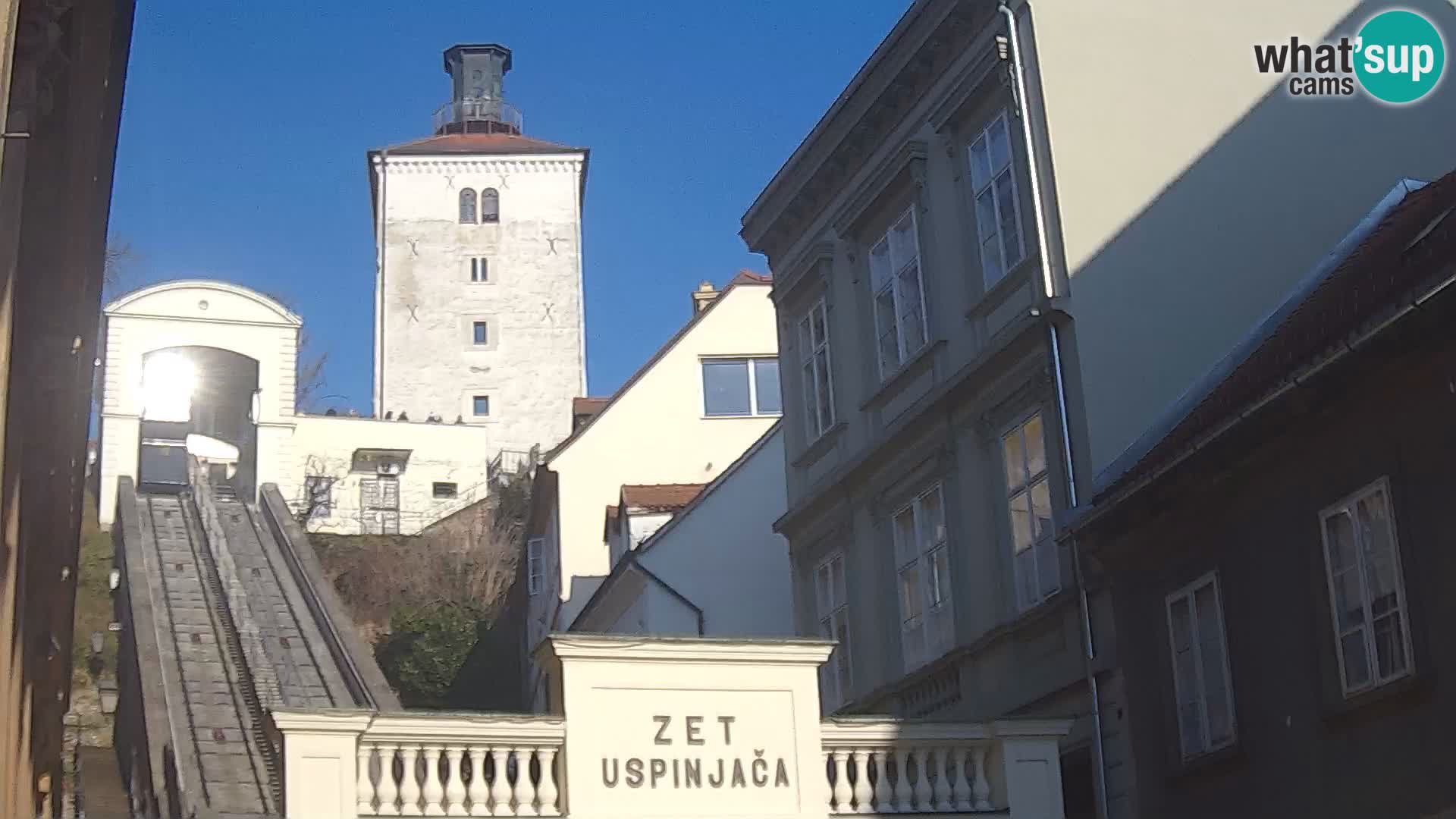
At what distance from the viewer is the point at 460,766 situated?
14539mm

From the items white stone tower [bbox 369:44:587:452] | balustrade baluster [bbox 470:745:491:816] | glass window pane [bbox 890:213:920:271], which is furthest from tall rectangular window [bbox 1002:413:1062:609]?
white stone tower [bbox 369:44:587:452]

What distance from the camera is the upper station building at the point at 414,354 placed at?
178ft

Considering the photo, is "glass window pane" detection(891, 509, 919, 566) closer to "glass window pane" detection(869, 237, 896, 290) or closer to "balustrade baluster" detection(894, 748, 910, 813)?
"glass window pane" detection(869, 237, 896, 290)

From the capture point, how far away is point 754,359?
40250 mm

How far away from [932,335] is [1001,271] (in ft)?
5.32

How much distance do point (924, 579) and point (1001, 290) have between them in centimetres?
375

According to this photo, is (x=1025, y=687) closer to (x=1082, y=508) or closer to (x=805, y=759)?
(x=1082, y=508)

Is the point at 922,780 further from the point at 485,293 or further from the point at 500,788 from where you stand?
the point at 485,293

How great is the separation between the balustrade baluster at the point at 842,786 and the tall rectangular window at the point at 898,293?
7.71m

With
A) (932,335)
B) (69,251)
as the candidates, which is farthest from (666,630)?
(69,251)

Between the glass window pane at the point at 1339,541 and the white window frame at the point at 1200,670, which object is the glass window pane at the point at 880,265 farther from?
the glass window pane at the point at 1339,541

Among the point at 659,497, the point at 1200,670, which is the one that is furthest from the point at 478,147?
the point at 1200,670

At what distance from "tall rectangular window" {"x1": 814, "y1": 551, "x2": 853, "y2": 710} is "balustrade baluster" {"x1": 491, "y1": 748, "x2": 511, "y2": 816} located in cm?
1000

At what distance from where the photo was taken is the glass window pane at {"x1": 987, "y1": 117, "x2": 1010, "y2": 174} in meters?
20.6
